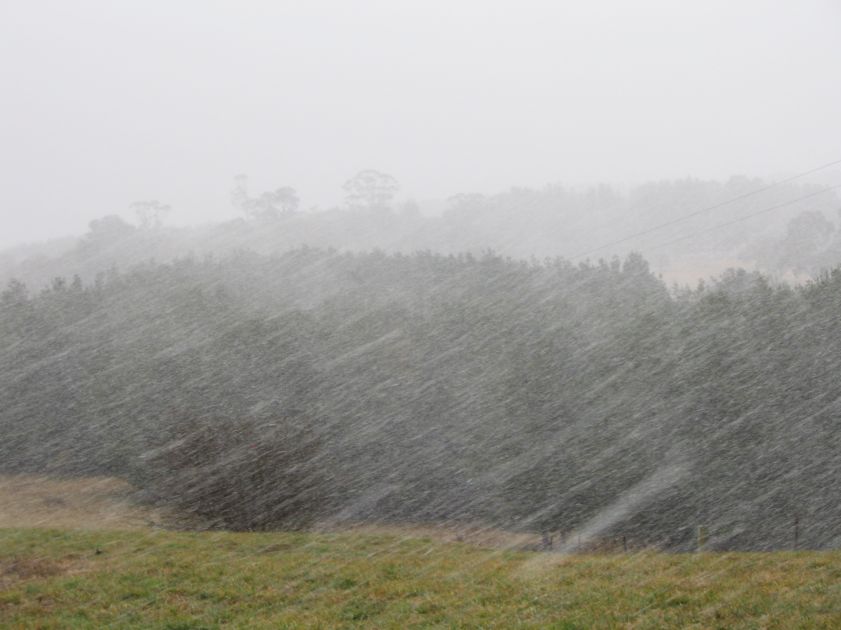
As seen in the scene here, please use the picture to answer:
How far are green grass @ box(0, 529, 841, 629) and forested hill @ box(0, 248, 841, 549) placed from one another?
7179 millimetres

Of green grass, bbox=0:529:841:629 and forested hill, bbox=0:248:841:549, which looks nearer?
green grass, bbox=0:529:841:629

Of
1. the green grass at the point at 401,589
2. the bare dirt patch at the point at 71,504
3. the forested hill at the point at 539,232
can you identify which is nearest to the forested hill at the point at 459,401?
the bare dirt patch at the point at 71,504

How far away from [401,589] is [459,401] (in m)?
13.1

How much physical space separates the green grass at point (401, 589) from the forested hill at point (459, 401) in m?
7.18

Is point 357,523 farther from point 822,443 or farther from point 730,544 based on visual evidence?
point 822,443

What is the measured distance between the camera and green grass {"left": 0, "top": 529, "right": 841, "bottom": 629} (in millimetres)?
6934

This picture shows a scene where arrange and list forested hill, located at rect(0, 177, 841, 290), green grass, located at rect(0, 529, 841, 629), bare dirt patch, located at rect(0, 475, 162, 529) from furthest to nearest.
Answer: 1. forested hill, located at rect(0, 177, 841, 290)
2. bare dirt patch, located at rect(0, 475, 162, 529)
3. green grass, located at rect(0, 529, 841, 629)

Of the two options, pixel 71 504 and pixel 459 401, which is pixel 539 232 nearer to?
pixel 459 401

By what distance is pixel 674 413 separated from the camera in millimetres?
17781

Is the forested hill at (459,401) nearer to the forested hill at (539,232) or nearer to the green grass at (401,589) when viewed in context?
the green grass at (401,589)

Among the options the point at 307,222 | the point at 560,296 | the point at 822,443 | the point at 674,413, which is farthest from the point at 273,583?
the point at 307,222

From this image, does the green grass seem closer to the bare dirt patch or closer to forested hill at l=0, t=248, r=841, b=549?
forested hill at l=0, t=248, r=841, b=549

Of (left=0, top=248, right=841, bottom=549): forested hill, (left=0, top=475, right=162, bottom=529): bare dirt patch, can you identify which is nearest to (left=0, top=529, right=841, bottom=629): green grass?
(left=0, top=248, right=841, bottom=549): forested hill

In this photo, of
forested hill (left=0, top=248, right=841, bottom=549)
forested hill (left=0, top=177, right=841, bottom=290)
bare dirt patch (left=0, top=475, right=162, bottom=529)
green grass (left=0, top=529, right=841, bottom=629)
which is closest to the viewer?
green grass (left=0, top=529, right=841, bottom=629)
